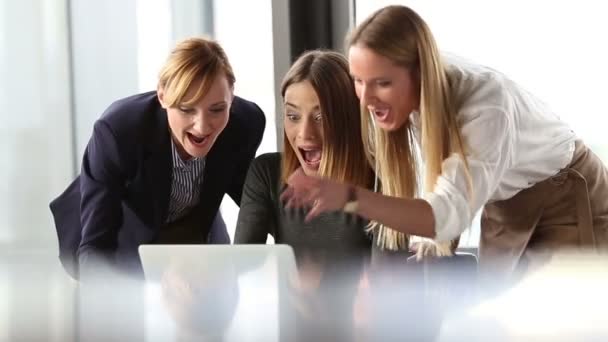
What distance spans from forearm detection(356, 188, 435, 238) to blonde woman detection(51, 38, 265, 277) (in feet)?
1.82

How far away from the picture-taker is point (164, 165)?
1.96 metres

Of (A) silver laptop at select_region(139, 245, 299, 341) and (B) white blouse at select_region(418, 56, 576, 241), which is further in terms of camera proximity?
(B) white blouse at select_region(418, 56, 576, 241)

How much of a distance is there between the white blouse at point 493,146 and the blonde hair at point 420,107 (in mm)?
18

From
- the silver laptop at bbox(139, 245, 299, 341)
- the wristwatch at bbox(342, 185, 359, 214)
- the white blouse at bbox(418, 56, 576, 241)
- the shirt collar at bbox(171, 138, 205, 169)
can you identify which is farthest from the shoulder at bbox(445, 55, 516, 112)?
the shirt collar at bbox(171, 138, 205, 169)

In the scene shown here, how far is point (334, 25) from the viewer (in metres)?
2.65

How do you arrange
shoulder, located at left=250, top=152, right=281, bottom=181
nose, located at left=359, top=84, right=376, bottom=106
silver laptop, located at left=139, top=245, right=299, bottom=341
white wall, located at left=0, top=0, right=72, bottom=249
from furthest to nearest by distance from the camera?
1. white wall, located at left=0, top=0, right=72, bottom=249
2. shoulder, located at left=250, top=152, right=281, bottom=181
3. nose, located at left=359, top=84, right=376, bottom=106
4. silver laptop, located at left=139, top=245, right=299, bottom=341

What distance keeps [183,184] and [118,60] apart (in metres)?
0.71

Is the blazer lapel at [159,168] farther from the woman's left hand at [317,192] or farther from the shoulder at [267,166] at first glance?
the woman's left hand at [317,192]

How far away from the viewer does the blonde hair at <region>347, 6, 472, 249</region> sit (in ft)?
5.07

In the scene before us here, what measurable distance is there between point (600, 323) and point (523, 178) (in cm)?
49

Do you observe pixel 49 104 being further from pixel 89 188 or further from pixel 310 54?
pixel 310 54

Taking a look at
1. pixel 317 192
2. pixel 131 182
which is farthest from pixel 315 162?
pixel 317 192

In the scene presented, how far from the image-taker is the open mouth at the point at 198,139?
6.36ft

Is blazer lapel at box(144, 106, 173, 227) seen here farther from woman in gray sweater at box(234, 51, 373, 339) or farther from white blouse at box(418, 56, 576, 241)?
white blouse at box(418, 56, 576, 241)
